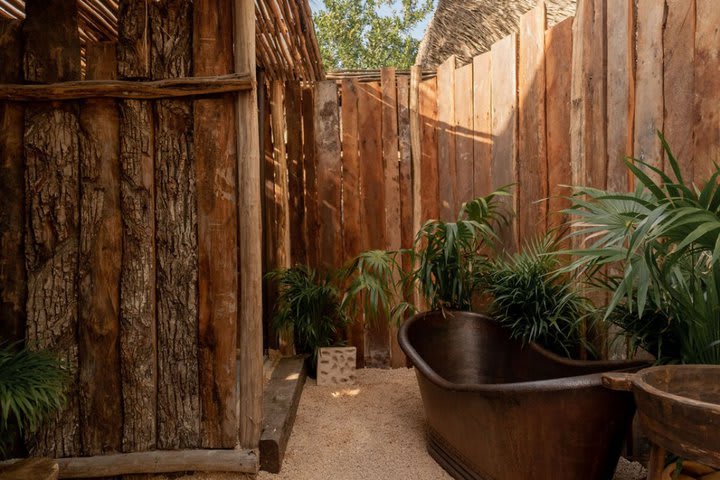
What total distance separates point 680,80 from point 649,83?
14 centimetres

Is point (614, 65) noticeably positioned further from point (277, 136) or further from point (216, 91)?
point (277, 136)

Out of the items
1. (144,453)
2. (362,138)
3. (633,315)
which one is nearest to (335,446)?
(144,453)

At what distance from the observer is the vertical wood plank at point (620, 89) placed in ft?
6.53

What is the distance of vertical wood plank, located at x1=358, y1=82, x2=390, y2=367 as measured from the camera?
134 inches

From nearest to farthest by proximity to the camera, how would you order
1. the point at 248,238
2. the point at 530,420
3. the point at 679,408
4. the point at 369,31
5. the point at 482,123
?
the point at 679,408
the point at 530,420
the point at 248,238
the point at 482,123
the point at 369,31

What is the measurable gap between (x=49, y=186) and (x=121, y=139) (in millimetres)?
330

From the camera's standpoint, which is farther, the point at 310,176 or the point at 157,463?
the point at 310,176

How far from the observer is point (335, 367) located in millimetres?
3191

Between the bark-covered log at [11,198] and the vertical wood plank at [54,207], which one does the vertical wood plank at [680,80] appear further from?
the bark-covered log at [11,198]

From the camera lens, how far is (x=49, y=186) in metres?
1.97

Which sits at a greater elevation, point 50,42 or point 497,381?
point 50,42

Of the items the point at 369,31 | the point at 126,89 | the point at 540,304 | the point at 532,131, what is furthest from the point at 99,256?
the point at 369,31

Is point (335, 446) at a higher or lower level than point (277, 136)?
lower

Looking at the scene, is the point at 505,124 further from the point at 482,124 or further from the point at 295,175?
the point at 295,175
